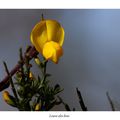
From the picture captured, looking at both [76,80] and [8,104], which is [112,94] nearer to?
[76,80]

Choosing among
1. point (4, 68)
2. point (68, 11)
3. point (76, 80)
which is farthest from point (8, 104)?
point (68, 11)

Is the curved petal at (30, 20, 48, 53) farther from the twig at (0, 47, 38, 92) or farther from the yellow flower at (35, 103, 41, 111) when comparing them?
the yellow flower at (35, 103, 41, 111)

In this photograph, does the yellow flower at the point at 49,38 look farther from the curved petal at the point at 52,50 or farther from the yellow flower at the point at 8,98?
the yellow flower at the point at 8,98

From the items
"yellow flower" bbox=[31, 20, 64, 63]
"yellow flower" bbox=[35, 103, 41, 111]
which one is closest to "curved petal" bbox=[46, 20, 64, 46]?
"yellow flower" bbox=[31, 20, 64, 63]

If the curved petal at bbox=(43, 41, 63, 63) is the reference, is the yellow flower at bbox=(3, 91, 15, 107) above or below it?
below
